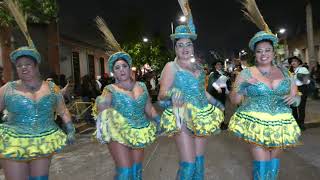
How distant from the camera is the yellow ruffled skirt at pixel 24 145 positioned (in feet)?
12.3

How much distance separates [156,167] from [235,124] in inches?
107

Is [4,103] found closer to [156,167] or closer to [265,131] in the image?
[265,131]

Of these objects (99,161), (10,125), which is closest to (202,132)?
(10,125)

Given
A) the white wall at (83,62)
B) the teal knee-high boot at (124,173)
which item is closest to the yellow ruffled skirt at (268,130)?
the teal knee-high boot at (124,173)

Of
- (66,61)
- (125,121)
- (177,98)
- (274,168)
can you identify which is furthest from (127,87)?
(66,61)

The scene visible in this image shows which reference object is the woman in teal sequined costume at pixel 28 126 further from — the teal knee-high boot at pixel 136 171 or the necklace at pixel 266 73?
the necklace at pixel 266 73

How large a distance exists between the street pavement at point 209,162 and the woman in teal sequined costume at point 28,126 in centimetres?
243

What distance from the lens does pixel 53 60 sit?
20359 millimetres

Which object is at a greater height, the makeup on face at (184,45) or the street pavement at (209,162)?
the makeup on face at (184,45)

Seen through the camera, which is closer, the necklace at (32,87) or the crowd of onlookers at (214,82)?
the necklace at (32,87)

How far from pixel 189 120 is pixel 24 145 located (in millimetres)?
1685

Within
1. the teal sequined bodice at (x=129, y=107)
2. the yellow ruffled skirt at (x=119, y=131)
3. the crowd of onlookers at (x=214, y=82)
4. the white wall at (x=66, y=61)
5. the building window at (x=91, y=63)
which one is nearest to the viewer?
the yellow ruffled skirt at (x=119, y=131)

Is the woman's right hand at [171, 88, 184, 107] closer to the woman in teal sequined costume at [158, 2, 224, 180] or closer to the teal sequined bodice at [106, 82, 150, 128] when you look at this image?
the woman in teal sequined costume at [158, 2, 224, 180]

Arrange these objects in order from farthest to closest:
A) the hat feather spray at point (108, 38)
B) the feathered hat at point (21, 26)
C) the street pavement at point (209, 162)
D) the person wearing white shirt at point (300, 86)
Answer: the person wearing white shirt at point (300, 86), the street pavement at point (209, 162), the hat feather spray at point (108, 38), the feathered hat at point (21, 26)
